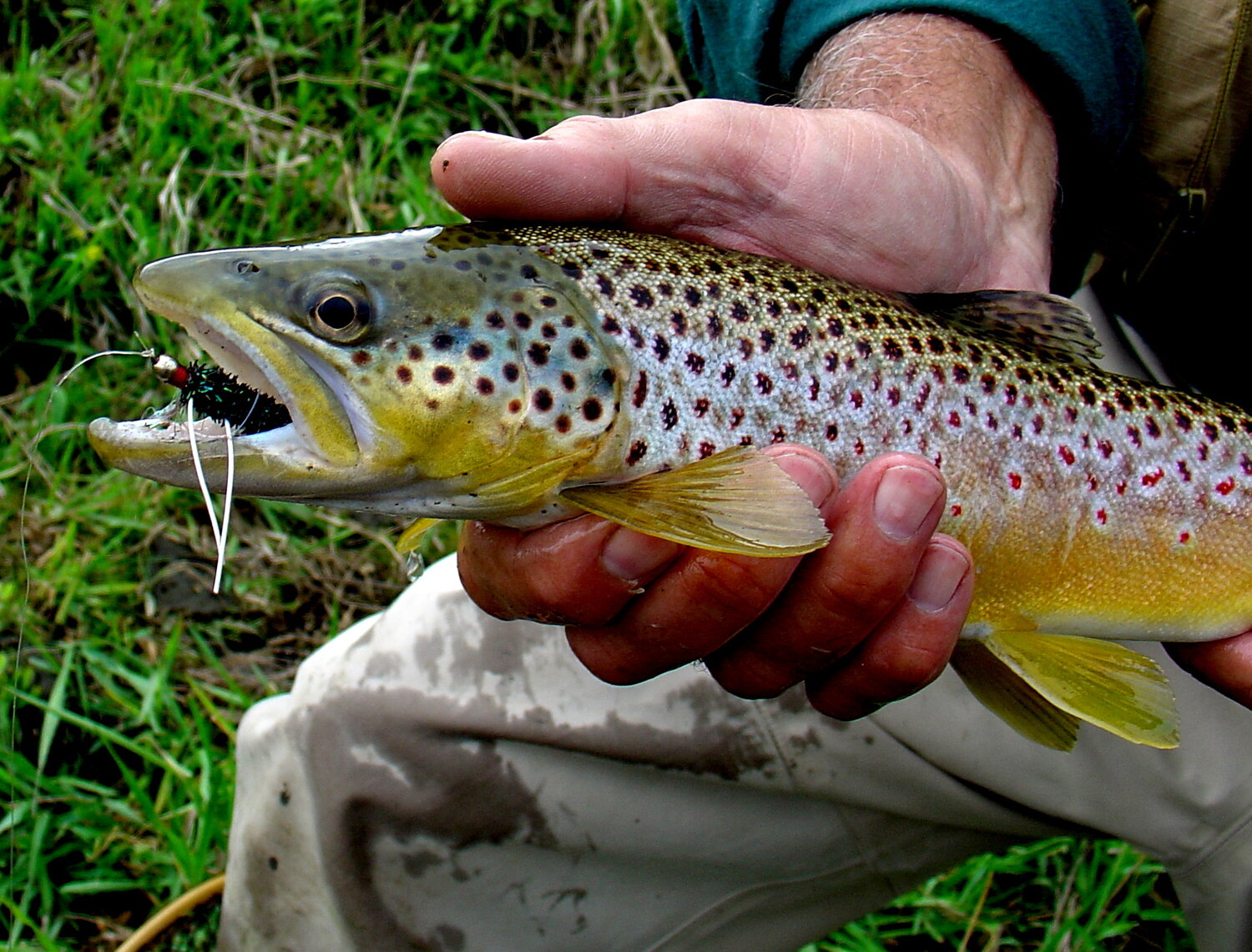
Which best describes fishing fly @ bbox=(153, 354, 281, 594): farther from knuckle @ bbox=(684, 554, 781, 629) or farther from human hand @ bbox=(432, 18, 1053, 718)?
knuckle @ bbox=(684, 554, 781, 629)

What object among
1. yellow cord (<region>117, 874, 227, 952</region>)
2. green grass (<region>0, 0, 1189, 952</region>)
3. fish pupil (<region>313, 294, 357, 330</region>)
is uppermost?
fish pupil (<region>313, 294, 357, 330</region>)

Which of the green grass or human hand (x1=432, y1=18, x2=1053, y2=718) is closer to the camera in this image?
human hand (x1=432, y1=18, x2=1053, y2=718)

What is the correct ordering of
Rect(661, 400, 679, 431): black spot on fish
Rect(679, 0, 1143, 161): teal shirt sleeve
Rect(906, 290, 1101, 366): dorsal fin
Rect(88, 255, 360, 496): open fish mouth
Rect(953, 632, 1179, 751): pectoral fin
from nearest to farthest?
Rect(88, 255, 360, 496): open fish mouth, Rect(661, 400, 679, 431): black spot on fish, Rect(953, 632, 1179, 751): pectoral fin, Rect(906, 290, 1101, 366): dorsal fin, Rect(679, 0, 1143, 161): teal shirt sleeve

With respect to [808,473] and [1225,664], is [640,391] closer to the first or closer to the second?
[808,473]

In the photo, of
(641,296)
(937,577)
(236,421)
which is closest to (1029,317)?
(937,577)

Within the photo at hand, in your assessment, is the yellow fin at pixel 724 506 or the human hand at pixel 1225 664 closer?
the yellow fin at pixel 724 506

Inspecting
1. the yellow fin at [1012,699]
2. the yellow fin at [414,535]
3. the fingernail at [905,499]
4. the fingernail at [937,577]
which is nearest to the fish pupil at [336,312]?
the yellow fin at [414,535]

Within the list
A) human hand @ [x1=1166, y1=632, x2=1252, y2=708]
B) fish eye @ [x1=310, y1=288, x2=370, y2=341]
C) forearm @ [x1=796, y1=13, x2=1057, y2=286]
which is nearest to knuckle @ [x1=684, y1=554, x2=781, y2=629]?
fish eye @ [x1=310, y1=288, x2=370, y2=341]

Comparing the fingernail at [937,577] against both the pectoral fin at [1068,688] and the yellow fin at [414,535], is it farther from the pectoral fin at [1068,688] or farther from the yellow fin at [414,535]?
the yellow fin at [414,535]
